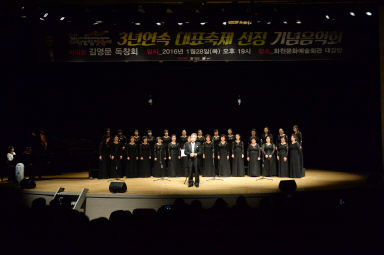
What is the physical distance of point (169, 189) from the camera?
30.0 feet

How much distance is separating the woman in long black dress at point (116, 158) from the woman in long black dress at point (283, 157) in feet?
17.8

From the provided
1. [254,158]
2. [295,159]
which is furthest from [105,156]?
[295,159]

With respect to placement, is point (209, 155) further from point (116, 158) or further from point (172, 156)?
point (116, 158)

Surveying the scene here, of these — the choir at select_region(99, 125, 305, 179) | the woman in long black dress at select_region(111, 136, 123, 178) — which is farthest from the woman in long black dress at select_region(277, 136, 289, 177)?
the woman in long black dress at select_region(111, 136, 123, 178)

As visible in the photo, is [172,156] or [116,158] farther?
[172,156]

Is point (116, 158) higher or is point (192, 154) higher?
point (192, 154)

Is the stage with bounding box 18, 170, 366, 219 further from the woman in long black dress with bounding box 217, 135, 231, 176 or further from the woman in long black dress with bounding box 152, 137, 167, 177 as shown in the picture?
the woman in long black dress with bounding box 152, 137, 167, 177

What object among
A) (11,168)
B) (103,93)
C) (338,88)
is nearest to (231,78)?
(338,88)

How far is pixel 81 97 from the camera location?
14039mm

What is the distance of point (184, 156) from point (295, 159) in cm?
374

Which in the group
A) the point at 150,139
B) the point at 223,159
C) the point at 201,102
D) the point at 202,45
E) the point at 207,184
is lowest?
the point at 207,184

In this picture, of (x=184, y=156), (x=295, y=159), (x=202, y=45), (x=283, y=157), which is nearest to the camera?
(x=202, y=45)

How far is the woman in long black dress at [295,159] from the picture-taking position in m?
11.0

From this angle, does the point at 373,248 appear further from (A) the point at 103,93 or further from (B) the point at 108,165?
(A) the point at 103,93
